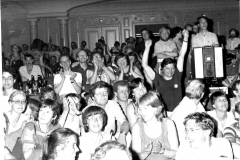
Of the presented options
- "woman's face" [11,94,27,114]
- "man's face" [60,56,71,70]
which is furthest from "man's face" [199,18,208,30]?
"woman's face" [11,94,27,114]

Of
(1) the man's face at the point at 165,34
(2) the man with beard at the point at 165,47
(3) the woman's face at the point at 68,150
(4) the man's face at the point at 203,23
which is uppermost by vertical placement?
(4) the man's face at the point at 203,23

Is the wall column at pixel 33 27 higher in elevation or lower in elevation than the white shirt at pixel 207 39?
higher

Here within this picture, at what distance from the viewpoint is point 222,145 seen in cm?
243

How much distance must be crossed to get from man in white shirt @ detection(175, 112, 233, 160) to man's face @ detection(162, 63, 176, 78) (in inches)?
61.3

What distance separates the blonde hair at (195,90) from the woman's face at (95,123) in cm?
91

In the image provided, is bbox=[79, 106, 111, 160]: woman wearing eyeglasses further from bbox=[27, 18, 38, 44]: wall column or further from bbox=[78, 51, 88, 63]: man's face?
bbox=[27, 18, 38, 44]: wall column

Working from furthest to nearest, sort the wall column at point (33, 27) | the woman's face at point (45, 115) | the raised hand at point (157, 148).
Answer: the wall column at point (33, 27) → the woman's face at point (45, 115) → the raised hand at point (157, 148)

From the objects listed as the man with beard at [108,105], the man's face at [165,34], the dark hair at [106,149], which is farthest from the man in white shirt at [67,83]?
the dark hair at [106,149]

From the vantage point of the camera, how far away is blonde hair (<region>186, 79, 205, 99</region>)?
3348mm

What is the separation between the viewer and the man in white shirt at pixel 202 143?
2406 mm

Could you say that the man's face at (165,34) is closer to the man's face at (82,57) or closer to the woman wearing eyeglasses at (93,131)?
the man's face at (82,57)

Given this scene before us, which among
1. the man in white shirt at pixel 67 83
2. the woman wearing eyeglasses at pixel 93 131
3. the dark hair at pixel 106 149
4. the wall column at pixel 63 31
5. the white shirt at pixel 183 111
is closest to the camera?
the dark hair at pixel 106 149

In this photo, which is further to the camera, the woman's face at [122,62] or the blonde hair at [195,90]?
the woman's face at [122,62]

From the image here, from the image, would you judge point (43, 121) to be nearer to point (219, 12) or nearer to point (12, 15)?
point (12, 15)
